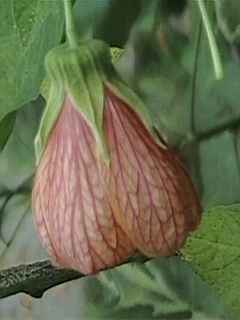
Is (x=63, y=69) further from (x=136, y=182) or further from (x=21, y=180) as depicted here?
(x=21, y=180)

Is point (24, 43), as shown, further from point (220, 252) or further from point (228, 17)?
point (228, 17)

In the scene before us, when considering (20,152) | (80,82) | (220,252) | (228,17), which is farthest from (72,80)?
(20,152)

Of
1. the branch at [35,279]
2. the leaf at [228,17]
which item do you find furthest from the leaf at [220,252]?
the leaf at [228,17]

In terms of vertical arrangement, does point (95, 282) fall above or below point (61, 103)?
below

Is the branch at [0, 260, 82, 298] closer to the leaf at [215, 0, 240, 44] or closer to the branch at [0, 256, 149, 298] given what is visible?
the branch at [0, 256, 149, 298]

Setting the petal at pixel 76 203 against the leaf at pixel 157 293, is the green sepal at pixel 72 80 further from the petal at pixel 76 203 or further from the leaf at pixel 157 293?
the leaf at pixel 157 293

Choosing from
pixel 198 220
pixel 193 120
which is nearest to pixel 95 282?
pixel 193 120

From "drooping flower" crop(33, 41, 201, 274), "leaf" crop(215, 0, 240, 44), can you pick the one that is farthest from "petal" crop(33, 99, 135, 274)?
"leaf" crop(215, 0, 240, 44)
